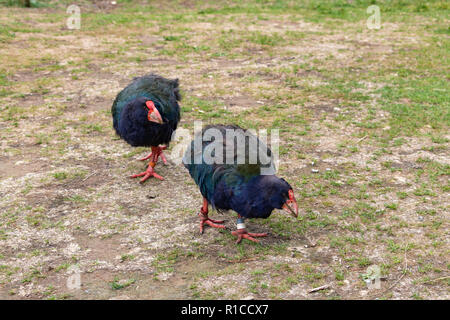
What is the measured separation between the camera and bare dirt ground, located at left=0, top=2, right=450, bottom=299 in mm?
4508

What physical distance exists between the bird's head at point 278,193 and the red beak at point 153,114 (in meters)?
1.72

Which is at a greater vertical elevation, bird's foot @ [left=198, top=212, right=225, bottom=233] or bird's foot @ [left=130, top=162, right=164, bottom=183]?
bird's foot @ [left=130, top=162, right=164, bottom=183]

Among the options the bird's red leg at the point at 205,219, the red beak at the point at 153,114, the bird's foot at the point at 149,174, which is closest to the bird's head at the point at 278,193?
the bird's red leg at the point at 205,219

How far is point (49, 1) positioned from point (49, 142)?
943 cm

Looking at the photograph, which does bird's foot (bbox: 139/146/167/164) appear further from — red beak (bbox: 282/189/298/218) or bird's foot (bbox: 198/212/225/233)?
red beak (bbox: 282/189/298/218)

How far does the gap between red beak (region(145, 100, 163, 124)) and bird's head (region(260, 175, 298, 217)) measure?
172 cm

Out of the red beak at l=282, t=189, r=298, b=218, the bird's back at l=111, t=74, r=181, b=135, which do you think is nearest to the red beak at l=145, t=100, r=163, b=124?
the bird's back at l=111, t=74, r=181, b=135

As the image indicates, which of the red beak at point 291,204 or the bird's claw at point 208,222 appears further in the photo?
the bird's claw at point 208,222

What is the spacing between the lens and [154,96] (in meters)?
5.95

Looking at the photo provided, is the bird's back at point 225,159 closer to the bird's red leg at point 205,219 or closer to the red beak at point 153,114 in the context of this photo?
the bird's red leg at point 205,219

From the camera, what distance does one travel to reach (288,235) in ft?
16.6

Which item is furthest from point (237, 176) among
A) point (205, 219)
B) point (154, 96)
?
point (154, 96)

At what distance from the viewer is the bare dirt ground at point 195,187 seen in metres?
4.51

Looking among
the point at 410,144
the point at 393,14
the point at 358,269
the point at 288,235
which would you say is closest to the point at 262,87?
the point at 410,144
